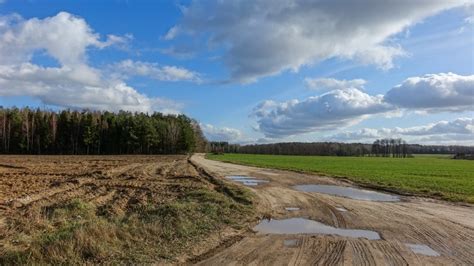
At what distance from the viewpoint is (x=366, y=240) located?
11.2 m

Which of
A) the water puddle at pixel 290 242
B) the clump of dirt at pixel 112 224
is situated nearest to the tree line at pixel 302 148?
the clump of dirt at pixel 112 224

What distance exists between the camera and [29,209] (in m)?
15.4

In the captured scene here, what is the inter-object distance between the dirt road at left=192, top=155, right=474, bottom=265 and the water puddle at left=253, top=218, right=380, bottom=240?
45cm

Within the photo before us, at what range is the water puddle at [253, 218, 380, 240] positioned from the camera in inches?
480

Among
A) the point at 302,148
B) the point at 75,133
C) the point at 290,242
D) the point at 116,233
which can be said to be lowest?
the point at 290,242

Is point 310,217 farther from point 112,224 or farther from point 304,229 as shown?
point 112,224

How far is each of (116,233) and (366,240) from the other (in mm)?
6779

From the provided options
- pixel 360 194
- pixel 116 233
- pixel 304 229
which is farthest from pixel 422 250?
pixel 360 194

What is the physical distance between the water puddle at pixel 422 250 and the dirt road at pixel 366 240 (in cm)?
13

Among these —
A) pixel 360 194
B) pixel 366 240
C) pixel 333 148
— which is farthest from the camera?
pixel 333 148

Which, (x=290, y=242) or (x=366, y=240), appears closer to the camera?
(x=290, y=242)

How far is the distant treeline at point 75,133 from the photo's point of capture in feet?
320

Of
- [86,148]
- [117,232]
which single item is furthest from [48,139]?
[117,232]

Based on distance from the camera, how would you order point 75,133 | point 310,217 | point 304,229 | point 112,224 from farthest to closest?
point 75,133 < point 310,217 < point 304,229 < point 112,224
